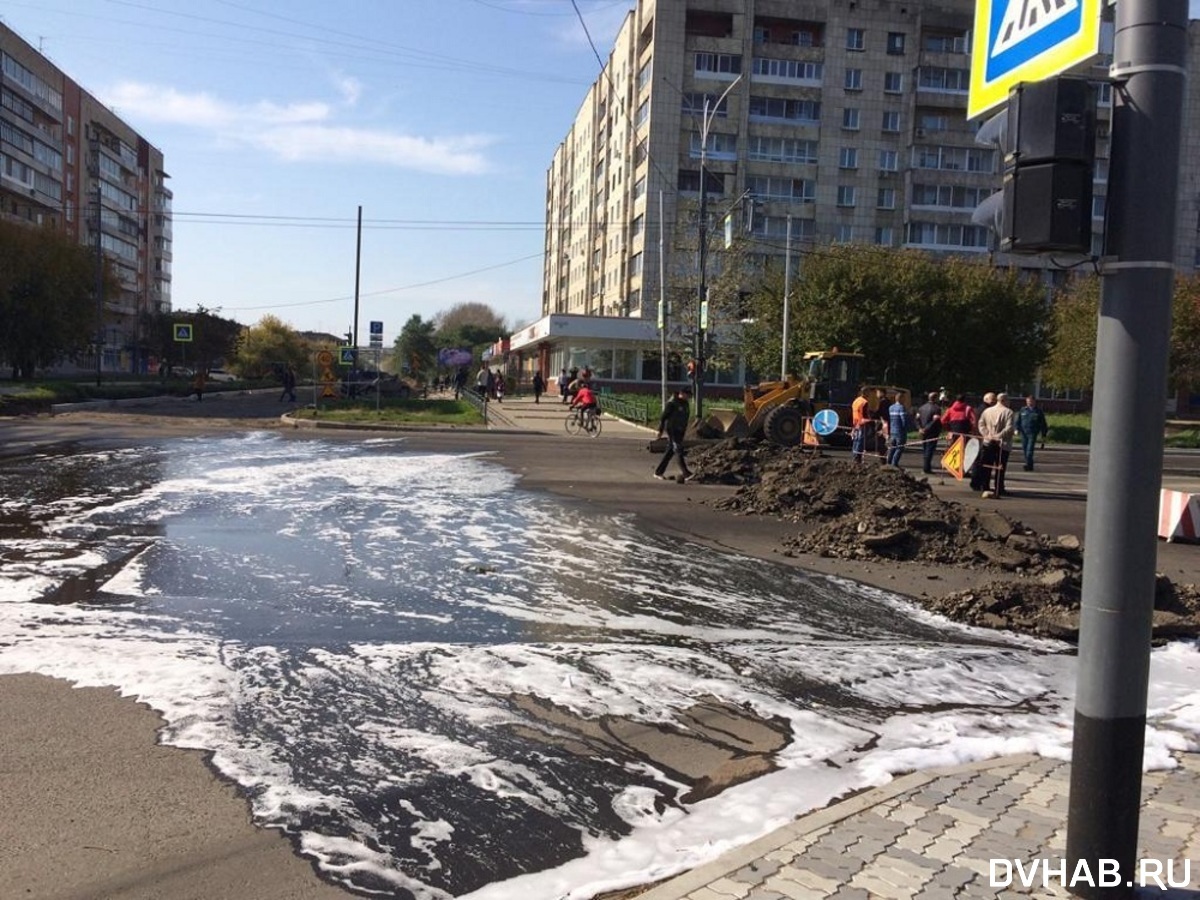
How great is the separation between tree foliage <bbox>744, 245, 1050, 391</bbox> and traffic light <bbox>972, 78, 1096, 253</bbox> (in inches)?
1603

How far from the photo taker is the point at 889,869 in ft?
12.0

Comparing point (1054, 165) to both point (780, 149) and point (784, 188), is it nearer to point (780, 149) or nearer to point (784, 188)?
point (784, 188)

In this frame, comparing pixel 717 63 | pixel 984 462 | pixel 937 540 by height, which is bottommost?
pixel 937 540

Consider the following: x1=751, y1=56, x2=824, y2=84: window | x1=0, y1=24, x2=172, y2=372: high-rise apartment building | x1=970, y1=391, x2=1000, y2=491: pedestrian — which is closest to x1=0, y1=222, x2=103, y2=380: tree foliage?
x1=0, y1=24, x2=172, y2=372: high-rise apartment building

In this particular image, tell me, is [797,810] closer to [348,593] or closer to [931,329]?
[348,593]

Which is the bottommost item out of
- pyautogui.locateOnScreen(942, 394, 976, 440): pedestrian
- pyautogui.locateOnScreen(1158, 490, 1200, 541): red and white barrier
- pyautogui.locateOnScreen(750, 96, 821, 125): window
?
pyautogui.locateOnScreen(1158, 490, 1200, 541): red and white barrier

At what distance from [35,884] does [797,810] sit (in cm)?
307

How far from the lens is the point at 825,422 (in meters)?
25.3

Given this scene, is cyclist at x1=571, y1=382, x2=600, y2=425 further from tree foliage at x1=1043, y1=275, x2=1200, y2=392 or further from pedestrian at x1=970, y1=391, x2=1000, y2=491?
tree foliage at x1=1043, y1=275, x2=1200, y2=392

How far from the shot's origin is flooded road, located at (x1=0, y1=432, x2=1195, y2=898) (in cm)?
427

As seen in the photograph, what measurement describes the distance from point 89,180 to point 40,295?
170ft

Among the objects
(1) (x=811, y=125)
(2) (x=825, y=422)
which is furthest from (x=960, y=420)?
(1) (x=811, y=125)

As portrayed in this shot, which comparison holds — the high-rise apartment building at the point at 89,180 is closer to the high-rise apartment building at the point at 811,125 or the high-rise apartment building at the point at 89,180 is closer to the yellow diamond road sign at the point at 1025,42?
the high-rise apartment building at the point at 811,125

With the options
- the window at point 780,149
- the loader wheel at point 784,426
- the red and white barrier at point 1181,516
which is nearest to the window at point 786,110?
the window at point 780,149
